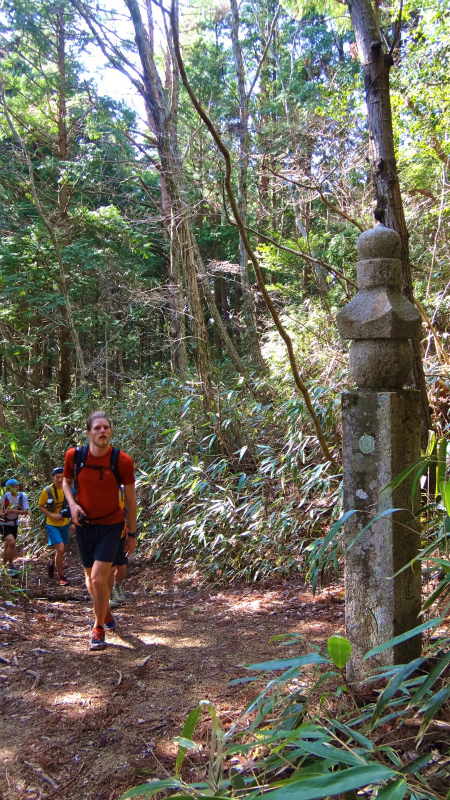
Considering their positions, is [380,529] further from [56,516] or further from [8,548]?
[8,548]

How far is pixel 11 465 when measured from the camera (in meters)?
12.9

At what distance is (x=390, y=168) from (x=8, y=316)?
35.7ft

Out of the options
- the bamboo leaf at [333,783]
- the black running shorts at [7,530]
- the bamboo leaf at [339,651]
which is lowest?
the black running shorts at [7,530]

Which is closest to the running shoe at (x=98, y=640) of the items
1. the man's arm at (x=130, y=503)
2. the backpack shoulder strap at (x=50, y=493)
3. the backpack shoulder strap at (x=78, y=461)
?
the man's arm at (x=130, y=503)

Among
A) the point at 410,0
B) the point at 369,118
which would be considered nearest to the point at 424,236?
the point at 410,0

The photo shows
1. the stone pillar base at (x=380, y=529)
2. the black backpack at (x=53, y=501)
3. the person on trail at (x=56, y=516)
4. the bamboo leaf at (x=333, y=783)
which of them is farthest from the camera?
the black backpack at (x=53, y=501)

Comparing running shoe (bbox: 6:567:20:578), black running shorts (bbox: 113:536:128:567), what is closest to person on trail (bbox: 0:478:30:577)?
running shoe (bbox: 6:567:20:578)

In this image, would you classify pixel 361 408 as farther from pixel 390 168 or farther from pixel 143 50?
pixel 143 50

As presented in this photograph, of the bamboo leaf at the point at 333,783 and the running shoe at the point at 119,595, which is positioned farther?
the running shoe at the point at 119,595

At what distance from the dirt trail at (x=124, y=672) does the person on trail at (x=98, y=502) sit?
18.3 inches

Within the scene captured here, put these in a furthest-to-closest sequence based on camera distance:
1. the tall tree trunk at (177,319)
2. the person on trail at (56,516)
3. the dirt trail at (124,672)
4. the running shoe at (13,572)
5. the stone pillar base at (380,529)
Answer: the tall tree trunk at (177,319) → the person on trail at (56,516) → the running shoe at (13,572) → the stone pillar base at (380,529) → the dirt trail at (124,672)

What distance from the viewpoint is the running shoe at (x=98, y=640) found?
403 cm

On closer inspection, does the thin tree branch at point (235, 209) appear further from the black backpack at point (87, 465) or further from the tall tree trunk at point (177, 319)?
the tall tree trunk at point (177, 319)

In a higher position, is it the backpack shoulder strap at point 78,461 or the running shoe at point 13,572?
the backpack shoulder strap at point 78,461
